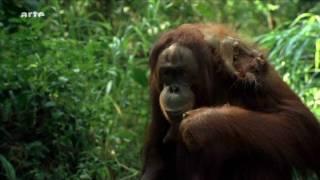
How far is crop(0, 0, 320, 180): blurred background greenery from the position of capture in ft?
15.0

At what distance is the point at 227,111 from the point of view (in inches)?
147

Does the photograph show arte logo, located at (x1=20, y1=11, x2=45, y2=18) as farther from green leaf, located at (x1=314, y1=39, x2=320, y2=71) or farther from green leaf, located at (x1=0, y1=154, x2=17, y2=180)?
green leaf, located at (x1=314, y1=39, x2=320, y2=71)

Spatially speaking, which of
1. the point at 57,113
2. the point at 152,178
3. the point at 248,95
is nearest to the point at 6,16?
the point at 57,113

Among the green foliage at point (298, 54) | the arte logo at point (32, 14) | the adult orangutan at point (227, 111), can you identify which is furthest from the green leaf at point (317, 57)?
the arte logo at point (32, 14)

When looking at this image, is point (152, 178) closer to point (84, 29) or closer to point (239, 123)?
point (239, 123)

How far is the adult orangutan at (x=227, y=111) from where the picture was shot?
372cm

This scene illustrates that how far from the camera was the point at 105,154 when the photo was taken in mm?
4945

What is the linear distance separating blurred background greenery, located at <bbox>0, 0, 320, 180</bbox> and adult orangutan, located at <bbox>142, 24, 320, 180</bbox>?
830 mm

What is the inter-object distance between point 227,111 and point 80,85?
4.48 ft

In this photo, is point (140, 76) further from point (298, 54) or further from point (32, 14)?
point (298, 54)

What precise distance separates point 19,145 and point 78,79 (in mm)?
578

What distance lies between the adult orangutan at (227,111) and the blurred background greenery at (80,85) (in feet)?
2.72

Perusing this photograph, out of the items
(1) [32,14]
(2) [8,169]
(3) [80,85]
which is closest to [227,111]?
(2) [8,169]

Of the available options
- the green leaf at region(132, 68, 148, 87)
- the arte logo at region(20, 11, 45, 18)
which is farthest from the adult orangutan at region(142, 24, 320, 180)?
the green leaf at region(132, 68, 148, 87)
